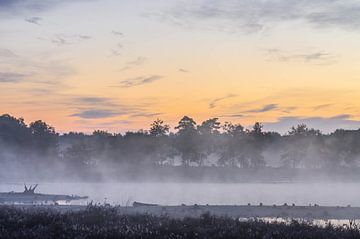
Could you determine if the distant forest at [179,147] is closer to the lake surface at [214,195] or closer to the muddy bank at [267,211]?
the lake surface at [214,195]

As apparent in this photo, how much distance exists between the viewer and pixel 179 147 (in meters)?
126

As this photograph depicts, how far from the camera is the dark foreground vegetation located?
68.0ft

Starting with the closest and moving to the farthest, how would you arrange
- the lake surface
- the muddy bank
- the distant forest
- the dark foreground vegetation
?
the dark foreground vegetation → the muddy bank → the lake surface → the distant forest

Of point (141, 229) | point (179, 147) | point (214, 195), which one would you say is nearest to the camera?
point (141, 229)

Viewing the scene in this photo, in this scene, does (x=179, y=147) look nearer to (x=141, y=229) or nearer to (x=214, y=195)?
(x=214, y=195)

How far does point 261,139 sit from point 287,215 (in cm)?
9025

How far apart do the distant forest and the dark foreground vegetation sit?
3786 inches

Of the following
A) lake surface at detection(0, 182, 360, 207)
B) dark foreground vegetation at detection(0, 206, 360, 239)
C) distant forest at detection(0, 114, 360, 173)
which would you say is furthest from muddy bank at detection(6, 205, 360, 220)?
distant forest at detection(0, 114, 360, 173)

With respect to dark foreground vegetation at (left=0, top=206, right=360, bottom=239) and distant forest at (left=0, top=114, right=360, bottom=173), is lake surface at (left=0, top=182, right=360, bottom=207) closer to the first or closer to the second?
dark foreground vegetation at (left=0, top=206, right=360, bottom=239)

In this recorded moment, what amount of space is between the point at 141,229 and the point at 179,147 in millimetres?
103899

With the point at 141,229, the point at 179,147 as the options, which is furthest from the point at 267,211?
the point at 179,147

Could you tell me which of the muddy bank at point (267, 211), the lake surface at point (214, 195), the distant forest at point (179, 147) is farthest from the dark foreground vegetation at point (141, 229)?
the distant forest at point (179, 147)

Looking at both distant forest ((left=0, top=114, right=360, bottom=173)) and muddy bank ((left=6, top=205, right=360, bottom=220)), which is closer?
muddy bank ((left=6, top=205, right=360, bottom=220))

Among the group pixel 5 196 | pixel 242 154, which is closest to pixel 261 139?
pixel 242 154
